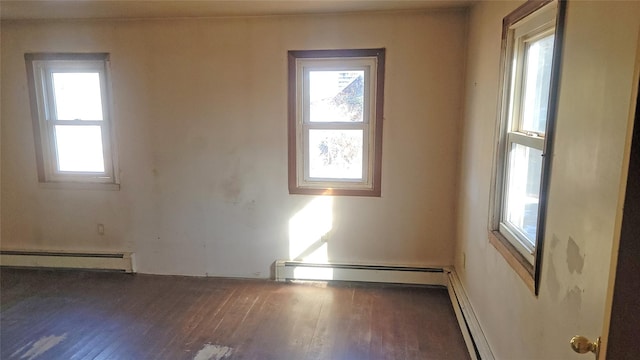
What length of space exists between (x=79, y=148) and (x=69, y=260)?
41.6 inches

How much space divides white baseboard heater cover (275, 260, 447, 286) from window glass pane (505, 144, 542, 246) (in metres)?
1.38

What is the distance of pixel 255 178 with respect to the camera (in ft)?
11.7

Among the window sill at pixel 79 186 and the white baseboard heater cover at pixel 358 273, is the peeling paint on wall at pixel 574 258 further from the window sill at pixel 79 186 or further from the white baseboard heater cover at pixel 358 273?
the window sill at pixel 79 186

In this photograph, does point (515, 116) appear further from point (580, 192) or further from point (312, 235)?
point (312, 235)

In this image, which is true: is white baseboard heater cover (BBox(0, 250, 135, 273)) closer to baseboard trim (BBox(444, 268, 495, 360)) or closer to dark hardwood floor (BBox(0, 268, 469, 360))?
dark hardwood floor (BBox(0, 268, 469, 360))

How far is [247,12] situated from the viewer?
10.5 ft

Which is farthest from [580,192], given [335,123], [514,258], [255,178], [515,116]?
[255,178]

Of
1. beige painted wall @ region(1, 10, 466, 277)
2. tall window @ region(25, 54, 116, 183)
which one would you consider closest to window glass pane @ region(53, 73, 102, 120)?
tall window @ region(25, 54, 116, 183)

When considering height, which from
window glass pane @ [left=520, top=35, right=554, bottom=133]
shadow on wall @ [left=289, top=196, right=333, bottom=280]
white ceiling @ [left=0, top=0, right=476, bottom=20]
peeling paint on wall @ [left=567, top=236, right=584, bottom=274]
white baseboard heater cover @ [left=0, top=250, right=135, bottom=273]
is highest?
white ceiling @ [left=0, top=0, right=476, bottom=20]

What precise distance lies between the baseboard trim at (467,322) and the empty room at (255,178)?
18 millimetres

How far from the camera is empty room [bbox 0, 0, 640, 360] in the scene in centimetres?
267

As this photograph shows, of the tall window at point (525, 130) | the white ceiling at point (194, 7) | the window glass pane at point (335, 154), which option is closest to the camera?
the tall window at point (525, 130)

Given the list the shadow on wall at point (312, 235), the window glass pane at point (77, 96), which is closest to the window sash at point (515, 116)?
the shadow on wall at point (312, 235)

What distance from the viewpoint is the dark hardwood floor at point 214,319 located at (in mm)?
2592
